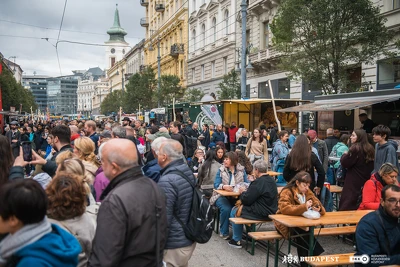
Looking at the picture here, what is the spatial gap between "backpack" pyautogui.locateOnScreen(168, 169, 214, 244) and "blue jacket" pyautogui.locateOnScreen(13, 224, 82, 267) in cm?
145

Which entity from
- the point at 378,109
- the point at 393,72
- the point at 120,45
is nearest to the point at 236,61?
the point at 393,72

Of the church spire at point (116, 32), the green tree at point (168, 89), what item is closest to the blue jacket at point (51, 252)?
the green tree at point (168, 89)

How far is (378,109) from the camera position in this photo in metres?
14.5

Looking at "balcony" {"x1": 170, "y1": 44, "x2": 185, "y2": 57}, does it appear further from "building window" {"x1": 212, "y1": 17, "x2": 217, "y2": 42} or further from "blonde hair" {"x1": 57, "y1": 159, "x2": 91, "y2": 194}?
"blonde hair" {"x1": 57, "y1": 159, "x2": 91, "y2": 194}

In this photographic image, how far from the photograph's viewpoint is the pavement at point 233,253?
599 centimetres

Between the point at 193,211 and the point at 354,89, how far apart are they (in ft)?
51.3

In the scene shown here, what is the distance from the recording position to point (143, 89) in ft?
155

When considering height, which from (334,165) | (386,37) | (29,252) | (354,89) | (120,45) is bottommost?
(334,165)

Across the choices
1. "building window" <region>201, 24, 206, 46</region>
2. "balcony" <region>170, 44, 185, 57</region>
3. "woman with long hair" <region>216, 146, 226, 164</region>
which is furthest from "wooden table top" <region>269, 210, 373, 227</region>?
"balcony" <region>170, 44, 185, 57</region>

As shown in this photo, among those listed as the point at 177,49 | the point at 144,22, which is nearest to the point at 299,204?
the point at 177,49

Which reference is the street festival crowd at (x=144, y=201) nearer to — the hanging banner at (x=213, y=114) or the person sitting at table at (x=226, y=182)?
the person sitting at table at (x=226, y=182)

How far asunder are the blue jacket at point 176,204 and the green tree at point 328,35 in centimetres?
1320

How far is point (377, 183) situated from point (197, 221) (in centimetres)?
301

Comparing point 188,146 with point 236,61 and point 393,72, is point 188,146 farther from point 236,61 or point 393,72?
point 236,61
